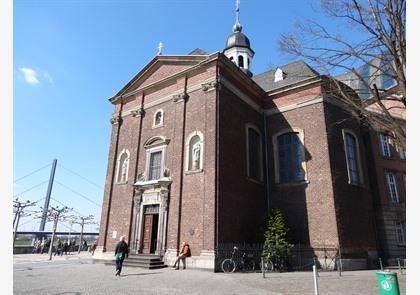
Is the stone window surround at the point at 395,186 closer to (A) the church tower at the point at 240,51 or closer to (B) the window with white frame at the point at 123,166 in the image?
(A) the church tower at the point at 240,51

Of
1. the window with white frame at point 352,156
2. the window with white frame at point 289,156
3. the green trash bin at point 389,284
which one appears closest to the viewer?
the green trash bin at point 389,284

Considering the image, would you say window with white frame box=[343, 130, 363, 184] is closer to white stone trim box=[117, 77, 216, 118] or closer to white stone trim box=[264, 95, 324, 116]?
white stone trim box=[264, 95, 324, 116]

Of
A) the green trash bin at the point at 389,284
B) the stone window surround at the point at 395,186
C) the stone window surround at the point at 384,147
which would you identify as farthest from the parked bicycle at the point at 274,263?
the stone window surround at the point at 384,147

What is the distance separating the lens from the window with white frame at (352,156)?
62.0ft

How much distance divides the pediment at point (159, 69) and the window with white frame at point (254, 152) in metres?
5.57

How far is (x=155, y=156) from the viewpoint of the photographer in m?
18.8

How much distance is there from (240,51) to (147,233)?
20.7 meters

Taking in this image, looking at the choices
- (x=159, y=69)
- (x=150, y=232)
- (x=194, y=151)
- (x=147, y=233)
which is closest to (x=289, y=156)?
(x=194, y=151)

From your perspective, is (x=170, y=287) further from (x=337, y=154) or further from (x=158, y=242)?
(x=337, y=154)

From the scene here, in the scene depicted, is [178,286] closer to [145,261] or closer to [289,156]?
[145,261]

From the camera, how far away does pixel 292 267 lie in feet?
50.1

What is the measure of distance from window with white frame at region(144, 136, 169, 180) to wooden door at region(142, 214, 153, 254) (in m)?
2.42

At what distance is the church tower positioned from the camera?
30.0m
